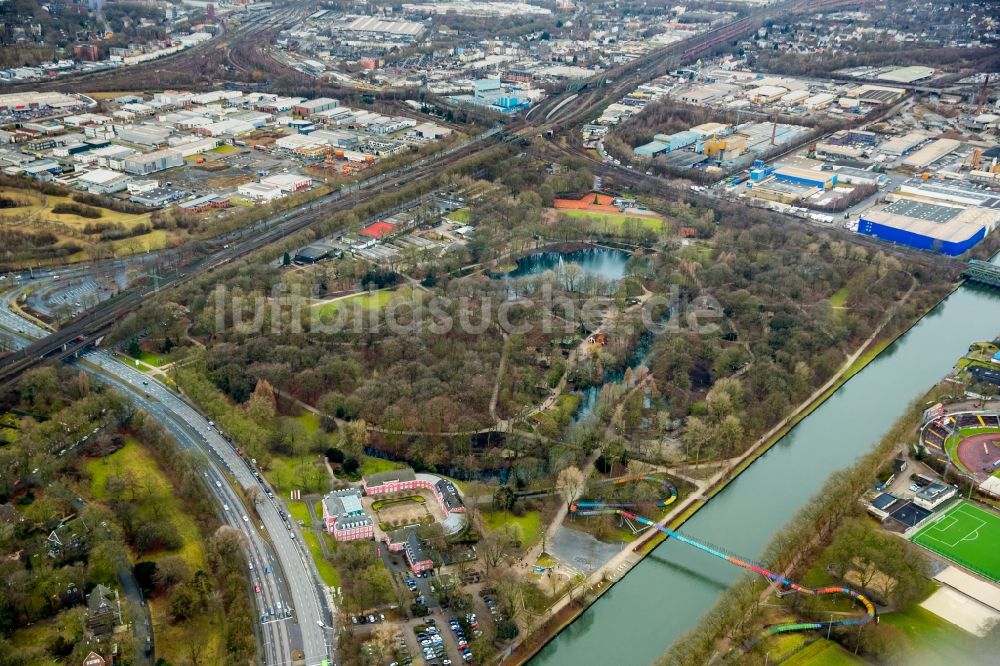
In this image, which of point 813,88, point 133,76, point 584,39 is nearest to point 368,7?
point 584,39

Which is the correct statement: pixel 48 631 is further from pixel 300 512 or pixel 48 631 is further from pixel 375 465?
pixel 375 465

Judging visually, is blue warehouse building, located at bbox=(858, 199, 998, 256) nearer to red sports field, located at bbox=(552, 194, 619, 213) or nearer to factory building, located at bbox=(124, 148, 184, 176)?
red sports field, located at bbox=(552, 194, 619, 213)

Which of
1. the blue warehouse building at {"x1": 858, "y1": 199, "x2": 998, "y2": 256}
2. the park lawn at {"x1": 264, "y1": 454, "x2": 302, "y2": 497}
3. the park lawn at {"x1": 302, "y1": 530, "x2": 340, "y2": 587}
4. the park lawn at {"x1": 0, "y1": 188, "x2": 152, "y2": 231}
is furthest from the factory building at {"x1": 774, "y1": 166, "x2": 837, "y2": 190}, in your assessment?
the park lawn at {"x1": 302, "y1": 530, "x2": 340, "y2": 587}

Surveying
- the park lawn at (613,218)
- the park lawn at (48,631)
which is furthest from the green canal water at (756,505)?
the park lawn at (613,218)

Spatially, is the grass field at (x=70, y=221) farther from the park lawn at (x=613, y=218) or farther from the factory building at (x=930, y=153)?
the factory building at (x=930, y=153)

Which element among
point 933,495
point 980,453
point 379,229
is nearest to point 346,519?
point 933,495

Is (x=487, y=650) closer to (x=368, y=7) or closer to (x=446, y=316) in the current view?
(x=446, y=316)
